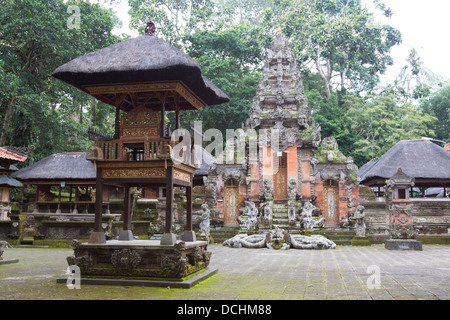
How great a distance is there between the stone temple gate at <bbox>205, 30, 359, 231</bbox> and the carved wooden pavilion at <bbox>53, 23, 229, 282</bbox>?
1232cm

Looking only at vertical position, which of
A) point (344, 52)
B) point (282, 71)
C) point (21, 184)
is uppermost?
point (344, 52)

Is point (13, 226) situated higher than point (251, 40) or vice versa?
point (251, 40)

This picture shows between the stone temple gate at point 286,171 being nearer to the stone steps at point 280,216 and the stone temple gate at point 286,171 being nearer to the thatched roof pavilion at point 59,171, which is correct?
Answer: the stone steps at point 280,216

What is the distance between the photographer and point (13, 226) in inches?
666

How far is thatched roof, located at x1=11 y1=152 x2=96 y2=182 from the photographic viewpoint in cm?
2073

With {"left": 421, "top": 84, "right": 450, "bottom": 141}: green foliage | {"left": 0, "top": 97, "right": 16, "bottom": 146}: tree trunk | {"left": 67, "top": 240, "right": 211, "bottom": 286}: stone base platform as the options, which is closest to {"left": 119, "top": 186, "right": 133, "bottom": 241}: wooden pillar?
{"left": 67, "top": 240, "right": 211, "bottom": 286}: stone base platform

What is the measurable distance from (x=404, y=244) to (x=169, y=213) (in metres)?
11.4

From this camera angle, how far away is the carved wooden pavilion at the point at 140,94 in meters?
7.48

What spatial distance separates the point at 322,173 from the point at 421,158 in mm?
7056

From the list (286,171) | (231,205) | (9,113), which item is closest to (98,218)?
(231,205)

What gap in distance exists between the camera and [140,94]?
845 centimetres

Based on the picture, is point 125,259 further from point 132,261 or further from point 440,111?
point 440,111
